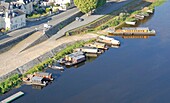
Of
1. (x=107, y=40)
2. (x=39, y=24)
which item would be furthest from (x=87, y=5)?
(x=107, y=40)

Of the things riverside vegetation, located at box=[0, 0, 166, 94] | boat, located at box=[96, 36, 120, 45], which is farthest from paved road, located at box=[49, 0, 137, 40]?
boat, located at box=[96, 36, 120, 45]

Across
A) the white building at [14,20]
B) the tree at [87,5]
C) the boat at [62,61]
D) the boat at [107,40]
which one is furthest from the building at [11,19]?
the tree at [87,5]

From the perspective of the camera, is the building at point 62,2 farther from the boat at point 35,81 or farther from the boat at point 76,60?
the boat at point 35,81

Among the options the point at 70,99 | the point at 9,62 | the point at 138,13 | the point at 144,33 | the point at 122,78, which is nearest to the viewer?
the point at 70,99

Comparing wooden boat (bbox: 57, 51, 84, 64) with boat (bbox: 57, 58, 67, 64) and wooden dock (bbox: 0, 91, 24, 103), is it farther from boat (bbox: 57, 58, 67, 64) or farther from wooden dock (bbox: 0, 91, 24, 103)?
wooden dock (bbox: 0, 91, 24, 103)

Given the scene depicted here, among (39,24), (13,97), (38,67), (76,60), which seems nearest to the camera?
(13,97)

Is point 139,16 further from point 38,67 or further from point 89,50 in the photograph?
point 38,67

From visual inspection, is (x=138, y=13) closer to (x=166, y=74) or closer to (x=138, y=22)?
(x=138, y=22)

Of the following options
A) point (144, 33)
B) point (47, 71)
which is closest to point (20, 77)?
point (47, 71)
